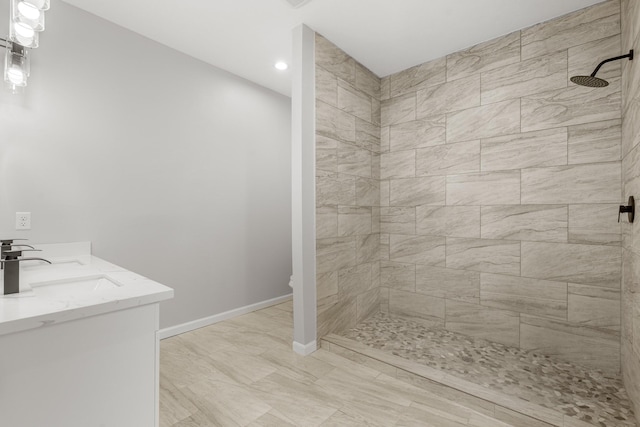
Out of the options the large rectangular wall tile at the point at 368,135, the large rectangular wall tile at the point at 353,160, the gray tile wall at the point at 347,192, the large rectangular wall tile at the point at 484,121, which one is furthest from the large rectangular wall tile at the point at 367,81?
the large rectangular wall tile at the point at 484,121

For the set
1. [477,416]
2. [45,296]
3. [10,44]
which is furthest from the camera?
[10,44]

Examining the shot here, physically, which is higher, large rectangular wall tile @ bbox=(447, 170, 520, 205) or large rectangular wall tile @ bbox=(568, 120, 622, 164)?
large rectangular wall tile @ bbox=(568, 120, 622, 164)

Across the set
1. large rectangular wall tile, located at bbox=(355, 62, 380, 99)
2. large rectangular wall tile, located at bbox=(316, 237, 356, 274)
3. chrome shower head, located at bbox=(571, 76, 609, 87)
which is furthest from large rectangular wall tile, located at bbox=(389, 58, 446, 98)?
large rectangular wall tile, located at bbox=(316, 237, 356, 274)

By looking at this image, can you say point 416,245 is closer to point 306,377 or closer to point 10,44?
point 306,377

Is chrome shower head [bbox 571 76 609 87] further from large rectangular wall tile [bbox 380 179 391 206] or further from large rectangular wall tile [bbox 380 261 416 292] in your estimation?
large rectangular wall tile [bbox 380 261 416 292]

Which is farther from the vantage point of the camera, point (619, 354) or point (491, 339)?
point (491, 339)

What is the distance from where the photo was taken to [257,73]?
3236 millimetres

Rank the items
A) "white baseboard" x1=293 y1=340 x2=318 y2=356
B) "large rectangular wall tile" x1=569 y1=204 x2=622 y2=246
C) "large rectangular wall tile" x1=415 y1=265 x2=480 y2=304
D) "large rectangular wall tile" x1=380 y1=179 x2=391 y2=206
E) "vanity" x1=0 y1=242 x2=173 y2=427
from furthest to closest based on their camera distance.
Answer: "large rectangular wall tile" x1=380 y1=179 x2=391 y2=206 < "large rectangular wall tile" x1=415 y1=265 x2=480 y2=304 < "white baseboard" x1=293 y1=340 x2=318 y2=356 < "large rectangular wall tile" x1=569 y1=204 x2=622 y2=246 < "vanity" x1=0 y1=242 x2=173 y2=427

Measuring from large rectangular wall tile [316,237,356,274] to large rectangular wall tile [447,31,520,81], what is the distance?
189cm

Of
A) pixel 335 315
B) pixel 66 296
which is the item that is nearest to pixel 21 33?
pixel 66 296

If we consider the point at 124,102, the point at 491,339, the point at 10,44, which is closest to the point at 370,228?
the point at 491,339

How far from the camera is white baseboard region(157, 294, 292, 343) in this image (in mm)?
2697

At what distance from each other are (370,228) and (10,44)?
10.1ft

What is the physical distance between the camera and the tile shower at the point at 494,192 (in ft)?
6.78
